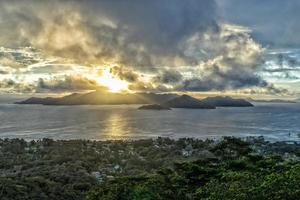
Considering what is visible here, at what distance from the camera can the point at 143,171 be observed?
44031mm

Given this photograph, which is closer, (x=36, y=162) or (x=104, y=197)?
(x=104, y=197)

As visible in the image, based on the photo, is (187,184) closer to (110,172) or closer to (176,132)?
(110,172)

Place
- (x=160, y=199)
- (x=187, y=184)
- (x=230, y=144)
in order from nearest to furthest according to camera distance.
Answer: (x=160, y=199)
(x=187, y=184)
(x=230, y=144)

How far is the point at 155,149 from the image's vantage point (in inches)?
2379

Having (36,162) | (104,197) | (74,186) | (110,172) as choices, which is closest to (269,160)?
(104,197)

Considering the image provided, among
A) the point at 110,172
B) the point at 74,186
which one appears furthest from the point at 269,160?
the point at 110,172

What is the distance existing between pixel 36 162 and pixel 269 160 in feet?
106

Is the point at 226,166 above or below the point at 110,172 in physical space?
above

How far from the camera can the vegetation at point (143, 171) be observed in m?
18.3

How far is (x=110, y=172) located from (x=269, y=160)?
23.4m

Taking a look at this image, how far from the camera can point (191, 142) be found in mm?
68938

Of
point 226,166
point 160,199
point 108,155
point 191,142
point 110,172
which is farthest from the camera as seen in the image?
point 191,142

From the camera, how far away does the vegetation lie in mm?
18297

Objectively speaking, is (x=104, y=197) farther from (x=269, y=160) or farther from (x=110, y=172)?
(x=110, y=172)
